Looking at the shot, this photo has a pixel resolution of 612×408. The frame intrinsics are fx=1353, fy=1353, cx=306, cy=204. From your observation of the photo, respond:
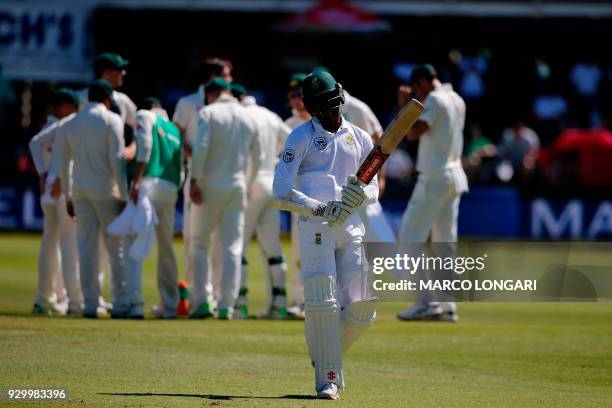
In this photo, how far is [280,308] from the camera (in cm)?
1443

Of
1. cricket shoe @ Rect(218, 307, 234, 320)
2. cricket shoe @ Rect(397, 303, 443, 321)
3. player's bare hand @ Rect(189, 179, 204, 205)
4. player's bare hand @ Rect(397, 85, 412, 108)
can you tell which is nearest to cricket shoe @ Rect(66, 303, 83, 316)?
cricket shoe @ Rect(218, 307, 234, 320)

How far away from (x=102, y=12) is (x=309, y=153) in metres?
19.6

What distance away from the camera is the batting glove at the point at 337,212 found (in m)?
8.92

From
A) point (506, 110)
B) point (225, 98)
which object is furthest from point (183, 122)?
point (506, 110)

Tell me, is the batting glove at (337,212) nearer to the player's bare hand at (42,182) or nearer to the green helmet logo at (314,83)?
the green helmet logo at (314,83)

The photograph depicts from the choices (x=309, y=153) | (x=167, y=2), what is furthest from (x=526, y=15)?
(x=309, y=153)

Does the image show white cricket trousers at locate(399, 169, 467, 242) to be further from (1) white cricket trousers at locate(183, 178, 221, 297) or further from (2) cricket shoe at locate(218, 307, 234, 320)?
(1) white cricket trousers at locate(183, 178, 221, 297)

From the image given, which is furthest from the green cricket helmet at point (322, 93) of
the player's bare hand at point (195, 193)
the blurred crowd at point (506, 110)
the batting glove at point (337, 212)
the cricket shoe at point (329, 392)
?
the blurred crowd at point (506, 110)

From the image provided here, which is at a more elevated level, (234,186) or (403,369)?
(234,186)

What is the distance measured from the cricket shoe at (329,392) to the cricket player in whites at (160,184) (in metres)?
4.96

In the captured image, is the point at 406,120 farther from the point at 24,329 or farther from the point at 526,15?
the point at 526,15

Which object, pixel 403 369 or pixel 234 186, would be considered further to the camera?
pixel 234 186

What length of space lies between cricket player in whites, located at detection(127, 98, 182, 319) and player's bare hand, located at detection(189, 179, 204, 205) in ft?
0.98

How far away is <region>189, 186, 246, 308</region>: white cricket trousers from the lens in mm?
13867
